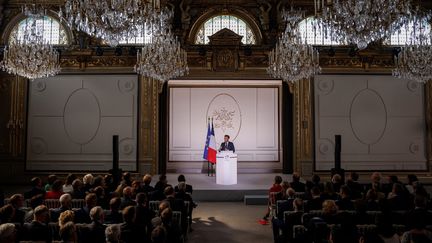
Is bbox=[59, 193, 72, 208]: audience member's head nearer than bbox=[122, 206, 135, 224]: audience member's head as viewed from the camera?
No

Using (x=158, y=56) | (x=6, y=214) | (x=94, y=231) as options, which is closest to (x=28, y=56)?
(x=158, y=56)

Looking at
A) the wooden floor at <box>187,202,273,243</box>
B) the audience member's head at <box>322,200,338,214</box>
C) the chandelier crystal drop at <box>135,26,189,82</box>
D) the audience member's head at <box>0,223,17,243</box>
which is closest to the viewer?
the audience member's head at <box>0,223,17,243</box>

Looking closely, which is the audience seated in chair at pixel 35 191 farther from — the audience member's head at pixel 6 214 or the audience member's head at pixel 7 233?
the audience member's head at pixel 7 233

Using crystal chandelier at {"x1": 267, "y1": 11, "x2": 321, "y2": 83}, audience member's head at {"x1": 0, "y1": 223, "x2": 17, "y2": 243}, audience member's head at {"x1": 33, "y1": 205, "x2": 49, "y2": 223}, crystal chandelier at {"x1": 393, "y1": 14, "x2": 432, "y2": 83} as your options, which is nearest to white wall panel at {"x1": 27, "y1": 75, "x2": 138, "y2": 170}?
crystal chandelier at {"x1": 267, "y1": 11, "x2": 321, "y2": 83}

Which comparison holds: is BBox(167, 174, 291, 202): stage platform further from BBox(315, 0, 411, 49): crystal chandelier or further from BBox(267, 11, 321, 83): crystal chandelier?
BBox(315, 0, 411, 49): crystal chandelier

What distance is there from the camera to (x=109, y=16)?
5555mm

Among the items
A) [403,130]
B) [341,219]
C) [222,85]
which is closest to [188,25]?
[222,85]

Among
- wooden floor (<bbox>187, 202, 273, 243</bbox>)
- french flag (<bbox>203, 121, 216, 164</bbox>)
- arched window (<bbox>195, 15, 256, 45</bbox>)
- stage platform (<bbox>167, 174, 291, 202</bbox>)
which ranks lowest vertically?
wooden floor (<bbox>187, 202, 273, 243</bbox>)

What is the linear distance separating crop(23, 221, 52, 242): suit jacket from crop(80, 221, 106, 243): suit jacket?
0.38m

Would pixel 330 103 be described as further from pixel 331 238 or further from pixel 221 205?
pixel 331 238

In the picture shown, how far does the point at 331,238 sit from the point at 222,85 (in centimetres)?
1006

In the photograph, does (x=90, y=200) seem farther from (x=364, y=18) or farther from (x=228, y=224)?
(x=364, y=18)

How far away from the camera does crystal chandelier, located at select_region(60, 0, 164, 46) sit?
18.1 ft

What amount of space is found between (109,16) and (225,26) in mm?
7101
